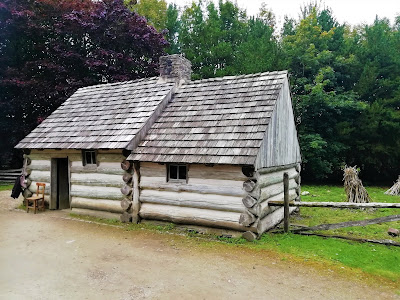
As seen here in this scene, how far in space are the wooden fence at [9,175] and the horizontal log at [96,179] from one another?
12877 millimetres

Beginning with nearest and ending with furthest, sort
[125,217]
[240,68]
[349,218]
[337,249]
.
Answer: [337,249]
[125,217]
[349,218]
[240,68]

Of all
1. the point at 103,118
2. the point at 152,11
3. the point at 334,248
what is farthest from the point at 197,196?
the point at 152,11

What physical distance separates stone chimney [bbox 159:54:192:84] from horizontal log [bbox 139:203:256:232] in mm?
5421

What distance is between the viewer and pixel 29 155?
1267 centimetres

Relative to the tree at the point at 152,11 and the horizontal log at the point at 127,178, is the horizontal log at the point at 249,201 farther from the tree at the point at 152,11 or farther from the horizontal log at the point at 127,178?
the tree at the point at 152,11

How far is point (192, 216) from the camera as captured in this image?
359 inches

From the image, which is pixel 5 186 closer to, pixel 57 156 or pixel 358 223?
pixel 57 156

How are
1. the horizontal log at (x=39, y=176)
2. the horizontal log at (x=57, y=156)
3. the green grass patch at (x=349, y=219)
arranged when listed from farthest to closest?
1. the horizontal log at (x=39, y=176)
2. the horizontal log at (x=57, y=156)
3. the green grass patch at (x=349, y=219)

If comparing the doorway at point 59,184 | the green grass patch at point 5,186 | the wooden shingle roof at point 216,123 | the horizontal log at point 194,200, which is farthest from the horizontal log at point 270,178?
the green grass patch at point 5,186

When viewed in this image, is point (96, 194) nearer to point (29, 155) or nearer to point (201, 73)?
point (29, 155)

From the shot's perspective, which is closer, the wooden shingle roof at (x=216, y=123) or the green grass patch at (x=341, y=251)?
the green grass patch at (x=341, y=251)

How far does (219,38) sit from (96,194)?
19.1 metres

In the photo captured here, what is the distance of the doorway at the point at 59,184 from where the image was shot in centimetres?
1208

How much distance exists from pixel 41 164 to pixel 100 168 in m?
3.31
